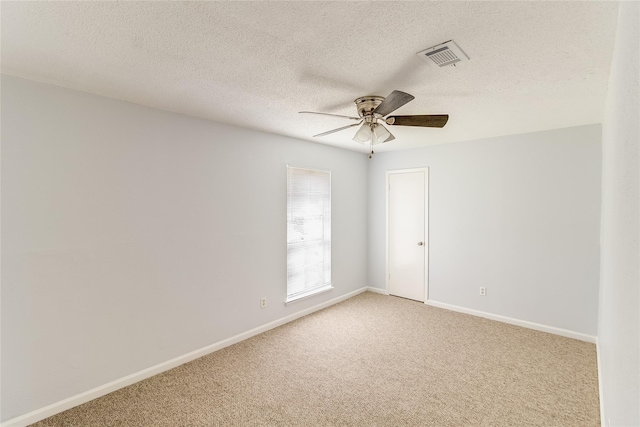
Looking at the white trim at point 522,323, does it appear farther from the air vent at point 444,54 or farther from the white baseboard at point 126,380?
the air vent at point 444,54

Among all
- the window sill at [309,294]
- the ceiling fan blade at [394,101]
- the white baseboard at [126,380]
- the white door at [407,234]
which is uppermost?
the ceiling fan blade at [394,101]

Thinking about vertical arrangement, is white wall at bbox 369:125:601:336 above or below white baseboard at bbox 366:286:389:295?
above

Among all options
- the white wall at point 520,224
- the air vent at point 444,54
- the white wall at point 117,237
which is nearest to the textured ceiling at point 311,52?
the air vent at point 444,54

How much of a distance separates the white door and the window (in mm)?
1147

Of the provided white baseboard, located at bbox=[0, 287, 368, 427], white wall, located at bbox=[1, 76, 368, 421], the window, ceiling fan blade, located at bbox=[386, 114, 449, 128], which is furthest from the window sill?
ceiling fan blade, located at bbox=[386, 114, 449, 128]

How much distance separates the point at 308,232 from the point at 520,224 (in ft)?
8.93

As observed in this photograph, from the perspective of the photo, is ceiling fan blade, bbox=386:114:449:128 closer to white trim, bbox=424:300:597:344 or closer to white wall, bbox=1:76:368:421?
white wall, bbox=1:76:368:421

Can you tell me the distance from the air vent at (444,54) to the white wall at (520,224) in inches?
99.1

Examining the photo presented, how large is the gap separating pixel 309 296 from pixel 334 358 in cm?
125

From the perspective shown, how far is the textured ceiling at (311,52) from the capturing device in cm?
140

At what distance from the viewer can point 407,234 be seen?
15.8ft

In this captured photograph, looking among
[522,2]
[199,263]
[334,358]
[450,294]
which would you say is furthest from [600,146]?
[199,263]

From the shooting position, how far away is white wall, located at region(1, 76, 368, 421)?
209cm

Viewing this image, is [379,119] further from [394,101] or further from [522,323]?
[522,323]
